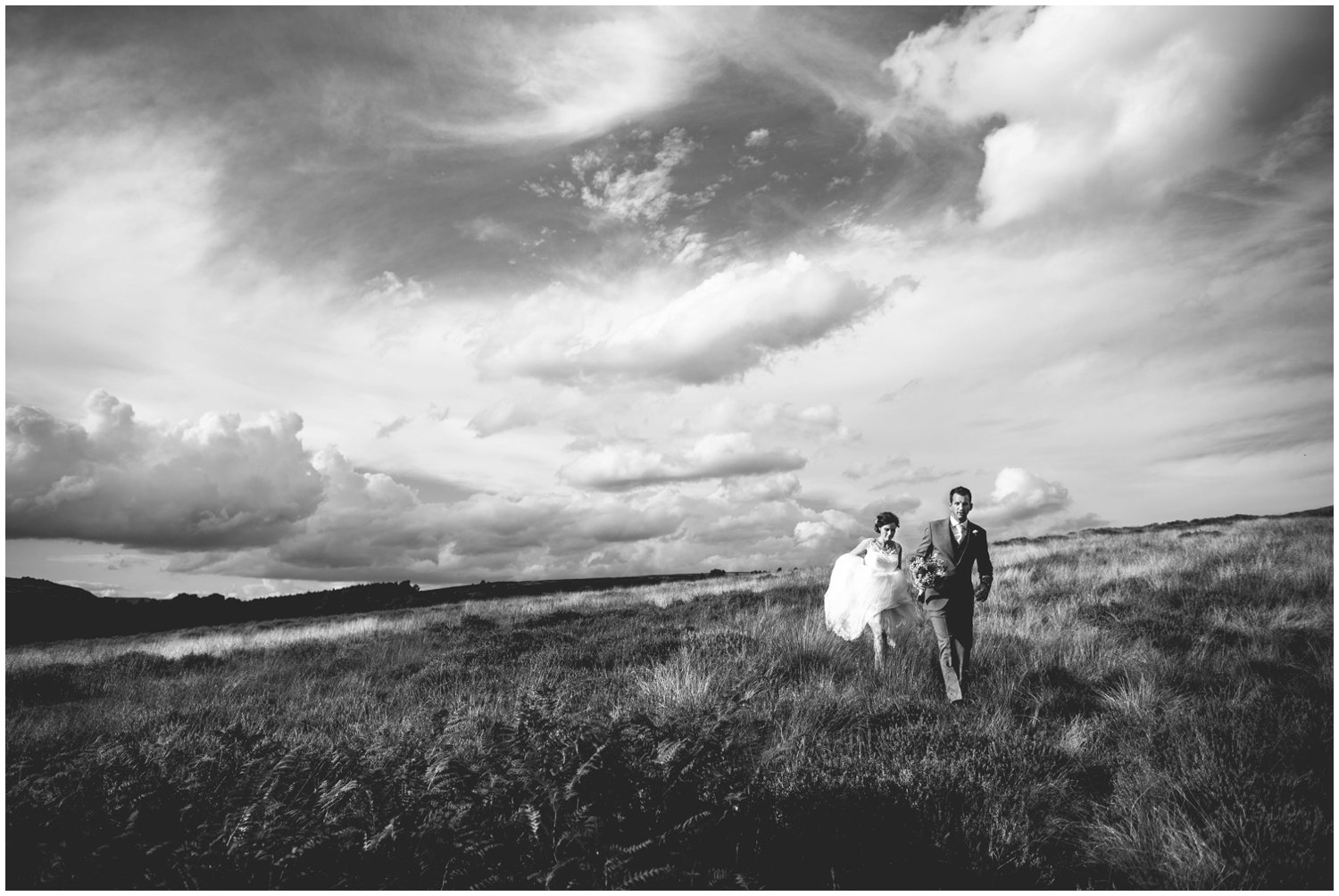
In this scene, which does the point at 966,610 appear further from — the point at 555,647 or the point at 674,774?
the point at 555,647

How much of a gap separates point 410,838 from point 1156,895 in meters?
3.34

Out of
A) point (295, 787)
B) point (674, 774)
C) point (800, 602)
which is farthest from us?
point (800, 602)

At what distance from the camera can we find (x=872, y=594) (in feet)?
26.5

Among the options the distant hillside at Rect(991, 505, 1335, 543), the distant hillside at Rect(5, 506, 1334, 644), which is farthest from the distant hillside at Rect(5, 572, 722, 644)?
the distant hillside at Rect(991, 505, 1335, 543)

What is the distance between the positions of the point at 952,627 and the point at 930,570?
23.7 inches

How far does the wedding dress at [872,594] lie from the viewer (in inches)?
316

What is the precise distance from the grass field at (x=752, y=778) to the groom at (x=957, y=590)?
379 mm

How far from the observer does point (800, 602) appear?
14.5 meters

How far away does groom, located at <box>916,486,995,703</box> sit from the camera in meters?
6.83

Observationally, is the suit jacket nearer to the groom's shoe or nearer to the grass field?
the groom's shoe

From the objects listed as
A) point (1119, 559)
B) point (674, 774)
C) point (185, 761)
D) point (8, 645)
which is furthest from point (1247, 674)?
point (8, 645)

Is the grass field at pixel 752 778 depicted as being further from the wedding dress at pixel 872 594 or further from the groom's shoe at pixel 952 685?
the wedding dress at pixel 872 594

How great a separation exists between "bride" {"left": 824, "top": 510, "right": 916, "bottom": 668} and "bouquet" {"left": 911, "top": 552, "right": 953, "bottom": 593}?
833 mm

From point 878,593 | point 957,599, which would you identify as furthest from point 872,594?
point 957,599
